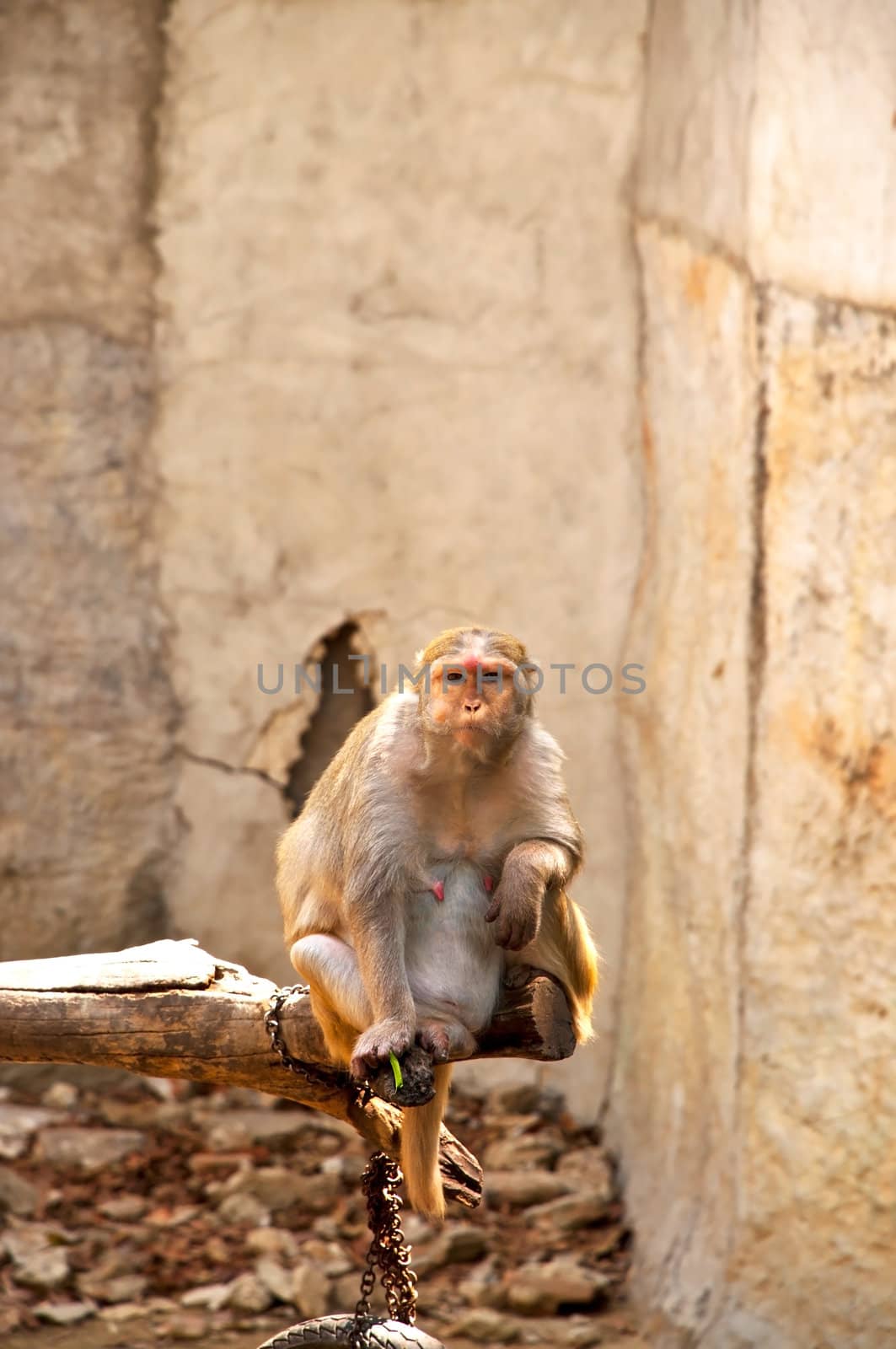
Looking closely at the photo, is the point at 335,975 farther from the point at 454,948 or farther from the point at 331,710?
the point at 331,710

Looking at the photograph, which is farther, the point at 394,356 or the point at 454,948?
the point at 394,356

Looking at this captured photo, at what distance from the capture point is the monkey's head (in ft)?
10.5

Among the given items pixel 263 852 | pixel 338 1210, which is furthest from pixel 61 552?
pixel 338 1210

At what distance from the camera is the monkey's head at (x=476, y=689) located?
3199 mm

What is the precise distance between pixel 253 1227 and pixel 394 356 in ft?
10.5

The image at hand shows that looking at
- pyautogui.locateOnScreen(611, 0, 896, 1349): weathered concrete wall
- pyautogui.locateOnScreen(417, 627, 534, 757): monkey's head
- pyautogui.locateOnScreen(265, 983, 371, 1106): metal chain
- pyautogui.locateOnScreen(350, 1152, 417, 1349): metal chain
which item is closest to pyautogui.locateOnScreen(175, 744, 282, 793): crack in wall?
pyautogui.locateOnScreen(611, 0, 896, 1349): weathered concrete wall

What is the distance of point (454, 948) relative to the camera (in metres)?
3.42

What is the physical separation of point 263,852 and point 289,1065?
3187 millimetres

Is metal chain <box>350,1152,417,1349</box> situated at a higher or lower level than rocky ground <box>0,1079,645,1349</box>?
higher

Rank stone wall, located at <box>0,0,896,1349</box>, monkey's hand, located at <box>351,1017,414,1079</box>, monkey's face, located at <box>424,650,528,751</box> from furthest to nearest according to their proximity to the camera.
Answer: stone wall, located at <box>0,0,896,1349</box>
monkey's face, located at <box>424,650,528,751</box>
monkey's hand, located at <box>351,1017,414,1079</box>

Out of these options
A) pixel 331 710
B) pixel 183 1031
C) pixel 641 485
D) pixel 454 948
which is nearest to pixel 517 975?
pixel 454 948

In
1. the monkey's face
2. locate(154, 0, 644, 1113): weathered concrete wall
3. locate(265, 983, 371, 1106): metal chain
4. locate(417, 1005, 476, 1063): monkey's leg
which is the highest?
locate(154, 0, 644, 1113): weathered concrete wall

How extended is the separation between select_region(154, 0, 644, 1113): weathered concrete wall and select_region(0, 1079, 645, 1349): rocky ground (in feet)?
1.85

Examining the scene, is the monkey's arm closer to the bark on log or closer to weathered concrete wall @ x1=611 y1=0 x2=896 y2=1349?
the bark on log
